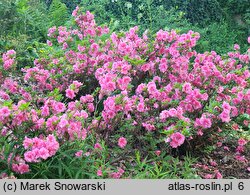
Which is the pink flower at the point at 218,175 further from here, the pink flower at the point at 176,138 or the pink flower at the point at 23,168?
the pink flower at the point at 23,168

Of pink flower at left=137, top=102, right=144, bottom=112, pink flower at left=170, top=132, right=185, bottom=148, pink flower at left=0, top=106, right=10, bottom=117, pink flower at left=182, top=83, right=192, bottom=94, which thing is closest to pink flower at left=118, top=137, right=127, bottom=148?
pink flower at left=137, top=102, right=144, bottom=112

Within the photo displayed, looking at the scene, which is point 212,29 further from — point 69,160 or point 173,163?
point 69,160

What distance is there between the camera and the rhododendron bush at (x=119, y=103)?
3475 mm

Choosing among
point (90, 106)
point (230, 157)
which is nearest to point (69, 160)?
point (90, 106)

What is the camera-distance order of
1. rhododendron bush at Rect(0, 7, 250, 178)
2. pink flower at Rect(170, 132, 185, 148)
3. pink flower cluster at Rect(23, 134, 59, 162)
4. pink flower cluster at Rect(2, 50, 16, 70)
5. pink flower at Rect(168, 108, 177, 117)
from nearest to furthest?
pink flower cluster at Rect(23, 134, 59, 162) < rhododendron bush at Rect(0, 7, 250, 178) < pink flower at Rect(170, 132, 185, 148) < pink flower at Rect(168, 108, 177, 117) < pink flower cluster at Rect(2, 50, 16, 70)

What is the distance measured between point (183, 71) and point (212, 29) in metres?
3.58

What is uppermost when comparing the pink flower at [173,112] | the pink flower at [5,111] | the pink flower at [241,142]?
the pink flower at [5,111]

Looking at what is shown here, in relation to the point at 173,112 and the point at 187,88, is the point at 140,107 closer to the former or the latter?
the point at 173,112

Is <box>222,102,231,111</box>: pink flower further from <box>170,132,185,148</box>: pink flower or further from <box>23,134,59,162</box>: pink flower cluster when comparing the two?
<box>23,134,59,162</box>: pink flower cluster

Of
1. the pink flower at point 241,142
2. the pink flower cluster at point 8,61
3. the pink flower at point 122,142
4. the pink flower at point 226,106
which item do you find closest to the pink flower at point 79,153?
the pink flower at point 122,142

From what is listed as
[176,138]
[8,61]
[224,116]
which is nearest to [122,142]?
[176,138]

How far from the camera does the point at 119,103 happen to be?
12.3ft

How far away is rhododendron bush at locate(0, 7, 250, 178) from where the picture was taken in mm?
3475

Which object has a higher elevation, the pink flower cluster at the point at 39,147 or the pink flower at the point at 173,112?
the pink flower cluster at the point at 39,147
